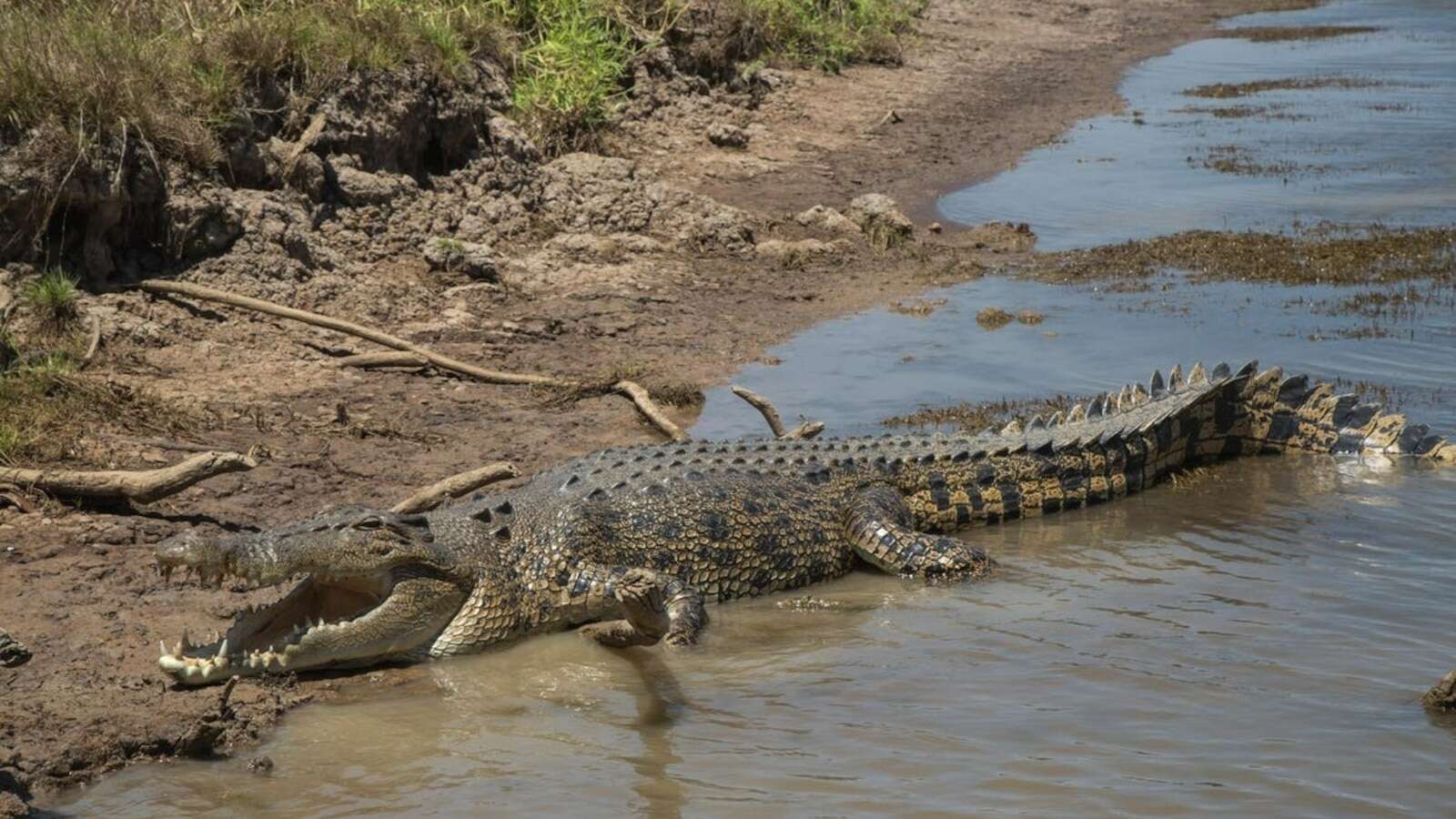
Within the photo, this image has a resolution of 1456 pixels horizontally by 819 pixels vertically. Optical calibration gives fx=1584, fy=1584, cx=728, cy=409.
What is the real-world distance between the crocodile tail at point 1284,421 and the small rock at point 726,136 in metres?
7.63

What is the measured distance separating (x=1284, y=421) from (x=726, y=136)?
781cm

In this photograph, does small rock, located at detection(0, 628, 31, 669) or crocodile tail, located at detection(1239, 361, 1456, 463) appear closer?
small rock, located at detection(0, 628, 31, 669)

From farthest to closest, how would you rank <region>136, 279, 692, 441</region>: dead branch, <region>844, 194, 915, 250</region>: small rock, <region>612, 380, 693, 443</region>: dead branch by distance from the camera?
1. <region>844, 194, 915, 250</region>: small rock
2. <region>136, 279, 692, 441</region>: dead branch
3. <region>612, 380, 693, 443</region>: dead branch

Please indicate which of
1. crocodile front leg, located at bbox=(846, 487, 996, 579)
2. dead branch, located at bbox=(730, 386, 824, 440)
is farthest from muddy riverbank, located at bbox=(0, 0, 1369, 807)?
crocodile front leg, located at bbox=(846, 487, 996, 579)

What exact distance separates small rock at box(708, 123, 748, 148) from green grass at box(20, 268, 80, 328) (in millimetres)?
7554

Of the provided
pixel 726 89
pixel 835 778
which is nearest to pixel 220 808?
pixel 835 778

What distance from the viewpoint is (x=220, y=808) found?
4410 millimetres

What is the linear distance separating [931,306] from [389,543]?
5.93 metres

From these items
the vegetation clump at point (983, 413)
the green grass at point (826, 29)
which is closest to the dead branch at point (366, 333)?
the vegetation clump at point (983, 413)

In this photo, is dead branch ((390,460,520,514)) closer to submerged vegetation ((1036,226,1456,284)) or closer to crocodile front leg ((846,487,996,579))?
crocodile front leg ((846,487,996,579))

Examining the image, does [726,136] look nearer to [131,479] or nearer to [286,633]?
[131,479]

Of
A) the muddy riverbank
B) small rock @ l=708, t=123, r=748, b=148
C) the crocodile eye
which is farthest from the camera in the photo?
small rock @ l=708, t=123, r=748, b=148

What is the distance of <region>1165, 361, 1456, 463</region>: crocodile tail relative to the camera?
7.79 m

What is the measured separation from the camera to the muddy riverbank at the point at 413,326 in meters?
5.23
